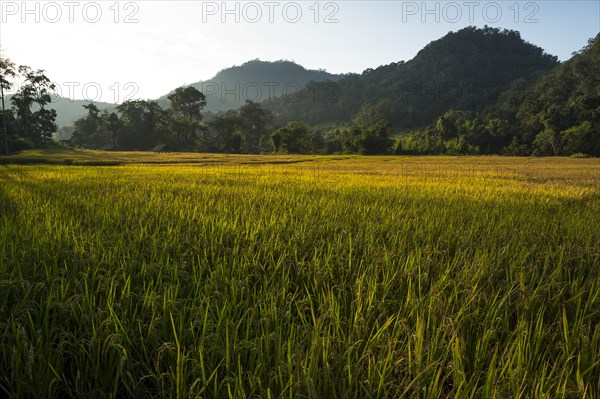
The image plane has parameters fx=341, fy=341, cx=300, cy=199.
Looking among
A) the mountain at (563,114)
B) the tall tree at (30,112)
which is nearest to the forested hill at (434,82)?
the mountain at (563,114)

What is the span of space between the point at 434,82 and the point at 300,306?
116 m

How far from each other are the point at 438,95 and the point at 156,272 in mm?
108429

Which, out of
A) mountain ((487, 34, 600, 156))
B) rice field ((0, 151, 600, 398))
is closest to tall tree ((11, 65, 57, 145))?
rice field ((0, 151, 600, 398))

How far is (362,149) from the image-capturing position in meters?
56.9

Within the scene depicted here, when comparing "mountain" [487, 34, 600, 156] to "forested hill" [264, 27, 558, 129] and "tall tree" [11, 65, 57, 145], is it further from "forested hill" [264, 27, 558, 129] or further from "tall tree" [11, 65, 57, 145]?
"tall tree" [11, 65, 57, 145]

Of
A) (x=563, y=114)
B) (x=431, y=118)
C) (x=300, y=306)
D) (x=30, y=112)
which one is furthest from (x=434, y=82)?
(x=300, y=306)

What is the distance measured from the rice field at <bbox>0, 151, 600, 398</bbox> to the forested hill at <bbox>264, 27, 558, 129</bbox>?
3775 inches

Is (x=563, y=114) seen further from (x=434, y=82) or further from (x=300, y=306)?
(x=300, y=306)

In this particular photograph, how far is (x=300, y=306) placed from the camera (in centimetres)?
174

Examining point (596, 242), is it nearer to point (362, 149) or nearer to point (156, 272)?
point (156, 272)

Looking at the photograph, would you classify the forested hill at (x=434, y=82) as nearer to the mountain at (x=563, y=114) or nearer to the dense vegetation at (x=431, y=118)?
the dense vegetation at (x=431, y=118)

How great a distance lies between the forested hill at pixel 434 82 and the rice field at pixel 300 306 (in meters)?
95.9

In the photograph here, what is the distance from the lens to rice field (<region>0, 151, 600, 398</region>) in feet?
Result: 3.83

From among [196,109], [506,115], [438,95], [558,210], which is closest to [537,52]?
[438,95]
